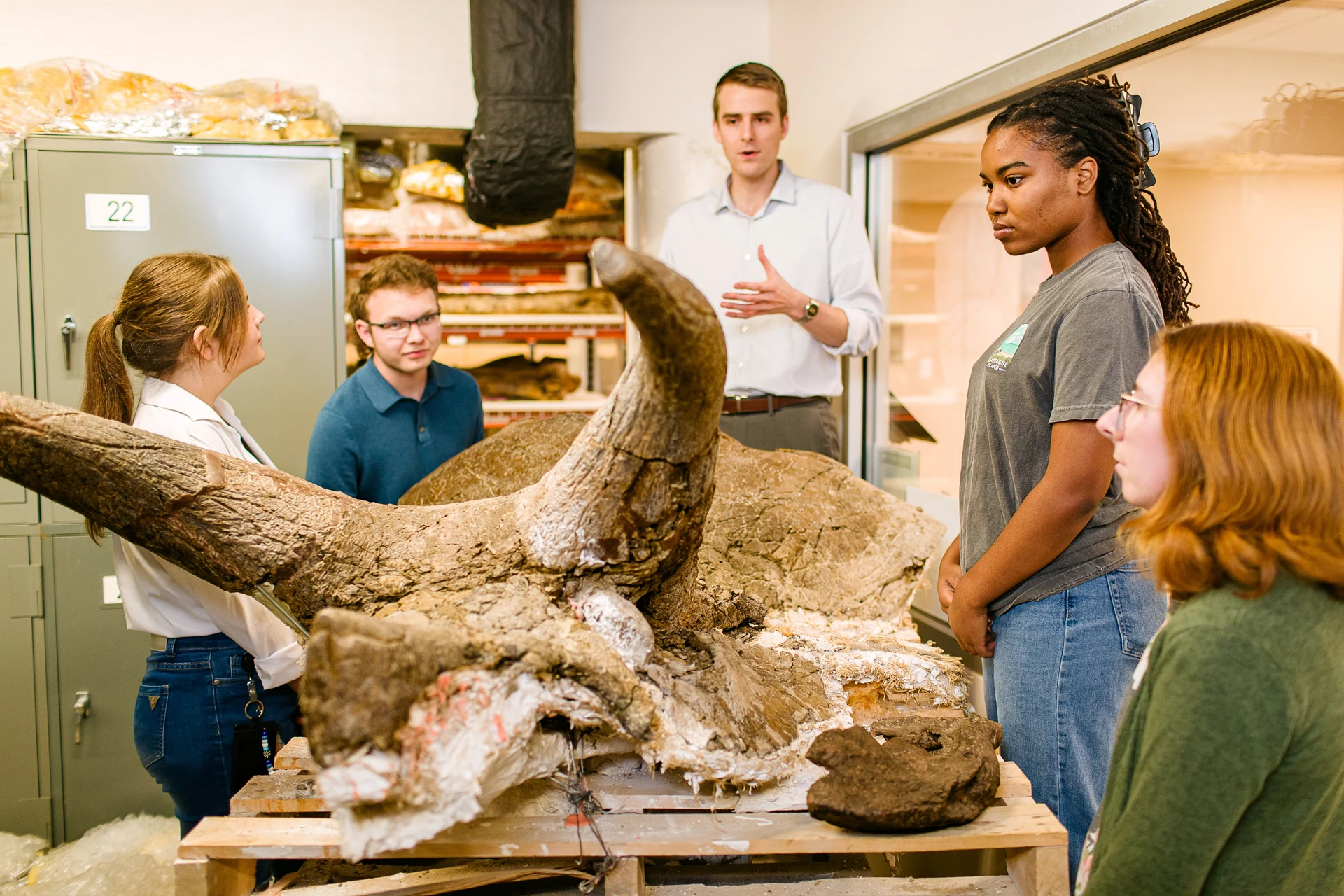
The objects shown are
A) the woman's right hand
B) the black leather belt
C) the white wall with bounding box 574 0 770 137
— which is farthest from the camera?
the white wall with bounding box 574 0 770 137

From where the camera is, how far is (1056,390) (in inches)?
64.9

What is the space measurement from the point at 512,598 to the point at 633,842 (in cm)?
42

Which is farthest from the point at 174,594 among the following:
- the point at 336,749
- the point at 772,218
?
the point at 772,218

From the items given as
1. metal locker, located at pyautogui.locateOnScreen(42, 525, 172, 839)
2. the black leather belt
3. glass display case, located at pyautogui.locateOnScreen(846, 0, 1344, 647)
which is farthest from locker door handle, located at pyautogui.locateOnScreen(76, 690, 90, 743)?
glass display case, located at pyautogui.locateOnScreen(846, 0, 1344, 647)

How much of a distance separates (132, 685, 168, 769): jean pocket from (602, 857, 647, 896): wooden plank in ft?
3.64

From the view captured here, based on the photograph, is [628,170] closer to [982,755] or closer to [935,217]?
[935,217]

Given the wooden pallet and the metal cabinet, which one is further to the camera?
the metal cabinet

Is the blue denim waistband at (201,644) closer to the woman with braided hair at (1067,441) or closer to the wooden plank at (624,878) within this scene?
the wooden plank at (624,878)

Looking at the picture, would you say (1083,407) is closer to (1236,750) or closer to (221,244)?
(1236,750)

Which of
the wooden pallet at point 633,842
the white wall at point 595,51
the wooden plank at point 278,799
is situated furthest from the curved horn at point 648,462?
the white wall at point 595,51

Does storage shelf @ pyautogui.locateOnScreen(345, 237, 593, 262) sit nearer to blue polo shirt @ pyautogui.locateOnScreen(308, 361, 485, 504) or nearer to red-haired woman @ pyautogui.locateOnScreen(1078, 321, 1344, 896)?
blue polo shirt @ pyautogui.locateOnScreen(308, 361, 485, 504)

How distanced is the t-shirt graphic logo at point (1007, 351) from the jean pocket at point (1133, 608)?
0.44 m

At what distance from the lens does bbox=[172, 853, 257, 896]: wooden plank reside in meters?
1.34

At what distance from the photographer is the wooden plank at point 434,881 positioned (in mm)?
1387
